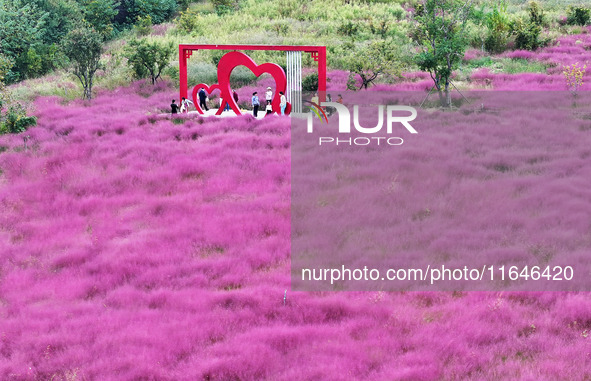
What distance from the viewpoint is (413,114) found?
20266 millimetres

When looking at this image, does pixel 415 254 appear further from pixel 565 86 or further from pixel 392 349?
pixel 565 86

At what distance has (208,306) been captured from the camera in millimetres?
9227

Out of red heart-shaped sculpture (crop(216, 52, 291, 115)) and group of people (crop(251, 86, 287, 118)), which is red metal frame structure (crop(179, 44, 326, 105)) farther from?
group of people (crop(251, 86, 287, 118))

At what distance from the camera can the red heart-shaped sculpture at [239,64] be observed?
2166cm

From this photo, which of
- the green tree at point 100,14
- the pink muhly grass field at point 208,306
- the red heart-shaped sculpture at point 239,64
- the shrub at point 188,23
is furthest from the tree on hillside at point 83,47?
the green tree at point 100,14

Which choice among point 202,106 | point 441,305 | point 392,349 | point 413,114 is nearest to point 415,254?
point 441,305

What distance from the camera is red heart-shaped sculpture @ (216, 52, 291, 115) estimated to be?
21656 millimetres

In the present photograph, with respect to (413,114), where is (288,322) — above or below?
below

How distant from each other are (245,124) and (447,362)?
47.4 feet

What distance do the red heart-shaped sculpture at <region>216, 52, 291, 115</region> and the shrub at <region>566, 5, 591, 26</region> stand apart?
24.8m

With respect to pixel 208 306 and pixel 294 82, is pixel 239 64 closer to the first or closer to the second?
pixel 294 82

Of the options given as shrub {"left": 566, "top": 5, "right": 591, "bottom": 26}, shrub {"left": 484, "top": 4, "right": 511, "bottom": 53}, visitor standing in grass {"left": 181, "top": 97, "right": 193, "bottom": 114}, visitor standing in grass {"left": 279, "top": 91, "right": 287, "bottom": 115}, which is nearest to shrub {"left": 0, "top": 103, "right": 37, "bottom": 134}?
visitor standing in grass {"left": 181, "top": 97, "right": 193, "bottom": 114}

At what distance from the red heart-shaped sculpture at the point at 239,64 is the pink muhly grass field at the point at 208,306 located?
6411mm

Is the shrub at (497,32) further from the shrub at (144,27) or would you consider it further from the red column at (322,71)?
the shrub at (144,27)
